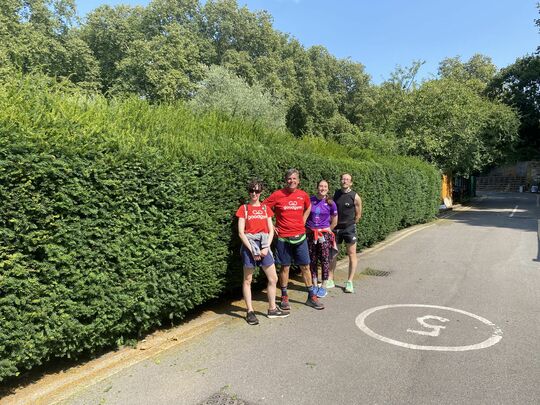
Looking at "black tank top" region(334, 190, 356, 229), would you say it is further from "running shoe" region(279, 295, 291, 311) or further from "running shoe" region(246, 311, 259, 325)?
"running shoe" region(246, 311, 259, 325)

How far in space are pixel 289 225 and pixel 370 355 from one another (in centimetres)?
199

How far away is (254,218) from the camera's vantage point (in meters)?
5.05

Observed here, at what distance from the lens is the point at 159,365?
393cm

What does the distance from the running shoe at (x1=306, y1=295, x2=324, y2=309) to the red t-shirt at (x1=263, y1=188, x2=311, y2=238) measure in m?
1.00

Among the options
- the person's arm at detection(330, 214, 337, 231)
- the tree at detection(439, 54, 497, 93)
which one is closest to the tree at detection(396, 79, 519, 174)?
the person's arm at detection(330, 214, 337, 231)

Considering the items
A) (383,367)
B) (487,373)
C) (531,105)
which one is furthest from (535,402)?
(531,105)

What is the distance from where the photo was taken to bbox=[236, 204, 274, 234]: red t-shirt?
503 centimetres

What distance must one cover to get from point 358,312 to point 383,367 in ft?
5.42

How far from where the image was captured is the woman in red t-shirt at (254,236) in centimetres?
500

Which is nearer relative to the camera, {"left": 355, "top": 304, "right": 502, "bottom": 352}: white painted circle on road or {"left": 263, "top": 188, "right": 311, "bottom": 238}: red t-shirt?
{"left": 355, "top": 304, "right": 502, "bottom": 352}: white painted circle on road

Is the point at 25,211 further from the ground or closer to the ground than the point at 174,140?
closer to the ground

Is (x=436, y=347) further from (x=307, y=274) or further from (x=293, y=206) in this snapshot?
(x=293, y=206)

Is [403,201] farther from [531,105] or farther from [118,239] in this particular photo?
[531,105]

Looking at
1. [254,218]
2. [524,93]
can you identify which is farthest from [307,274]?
[524,93]
